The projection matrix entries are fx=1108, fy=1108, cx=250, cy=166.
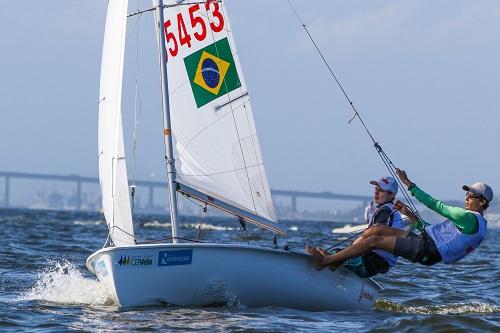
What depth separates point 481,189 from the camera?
11352 mm

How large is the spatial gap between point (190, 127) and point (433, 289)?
210 inches

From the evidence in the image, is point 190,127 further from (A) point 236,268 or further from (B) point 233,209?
(A) point 236,268

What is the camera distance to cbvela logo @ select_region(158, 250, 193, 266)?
11.2 m

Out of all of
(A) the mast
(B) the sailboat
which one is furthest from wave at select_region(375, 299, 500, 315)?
(A) the mast

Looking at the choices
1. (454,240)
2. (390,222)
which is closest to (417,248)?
(454,240)

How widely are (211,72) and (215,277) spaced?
97.8 inches

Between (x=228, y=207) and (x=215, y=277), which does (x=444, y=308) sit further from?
(x=215, y=277)

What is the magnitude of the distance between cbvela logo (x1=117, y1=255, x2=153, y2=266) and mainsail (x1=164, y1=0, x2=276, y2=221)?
1.25m

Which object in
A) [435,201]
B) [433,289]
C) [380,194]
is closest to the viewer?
[435,201]

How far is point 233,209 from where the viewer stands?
492 inches

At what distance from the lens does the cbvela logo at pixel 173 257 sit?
11.2 m

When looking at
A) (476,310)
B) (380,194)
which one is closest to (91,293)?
(380,194)

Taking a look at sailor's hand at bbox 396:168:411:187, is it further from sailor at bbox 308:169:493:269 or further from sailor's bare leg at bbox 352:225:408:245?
sailor's bare leg at bbox 352:225:408:245

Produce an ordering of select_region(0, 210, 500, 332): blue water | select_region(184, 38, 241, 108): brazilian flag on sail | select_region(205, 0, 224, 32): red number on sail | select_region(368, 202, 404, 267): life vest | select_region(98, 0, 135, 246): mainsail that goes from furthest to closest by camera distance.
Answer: select_region(205, 0, 224, 32): red number on sail < select_region(184, 38, 241, 108): brazilian flag on sail < select_region(98, 0, 135, 246): mainsail < select_region(368, 202, 404, 267): life vest < select_region(0, 210, 500, 332): blue water
